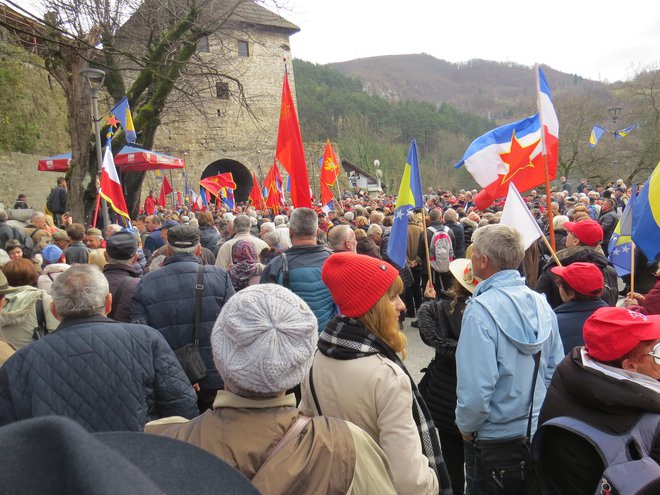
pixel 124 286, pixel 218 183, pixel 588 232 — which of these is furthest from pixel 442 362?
pixel 218 183

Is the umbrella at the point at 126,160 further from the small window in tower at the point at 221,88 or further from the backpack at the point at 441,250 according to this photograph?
the backpack at the point at 441,250

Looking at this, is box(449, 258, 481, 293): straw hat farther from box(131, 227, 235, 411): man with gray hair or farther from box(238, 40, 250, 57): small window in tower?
box(238, 40, 250, 57): small window in tower

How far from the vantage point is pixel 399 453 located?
5.82 feet

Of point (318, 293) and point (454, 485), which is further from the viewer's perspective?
point (318, 293)

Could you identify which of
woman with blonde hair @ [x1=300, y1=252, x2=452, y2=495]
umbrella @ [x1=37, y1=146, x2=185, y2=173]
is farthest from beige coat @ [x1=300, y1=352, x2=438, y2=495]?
umbrella @ [x1=37, y1=146, x2=185, y2=173]

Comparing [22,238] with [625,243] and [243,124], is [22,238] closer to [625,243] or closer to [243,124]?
[625,243]

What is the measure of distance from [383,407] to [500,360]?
32.9 inches

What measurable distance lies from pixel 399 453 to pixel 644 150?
102 ft

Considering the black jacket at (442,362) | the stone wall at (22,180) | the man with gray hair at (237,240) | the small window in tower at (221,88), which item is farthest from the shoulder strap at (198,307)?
the stone wall at (22,180)

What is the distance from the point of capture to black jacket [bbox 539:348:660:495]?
1.68 m

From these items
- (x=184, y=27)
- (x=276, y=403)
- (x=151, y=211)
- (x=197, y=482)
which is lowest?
(x=151, y=211)

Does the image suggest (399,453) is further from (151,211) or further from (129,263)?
(151,211)

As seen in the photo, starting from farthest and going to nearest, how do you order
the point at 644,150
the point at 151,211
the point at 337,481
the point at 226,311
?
1. the point at 644,150
2. the point at 151,211
3. the point at 226,311
4. the point at 337,481

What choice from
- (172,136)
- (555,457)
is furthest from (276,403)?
(172,136)
